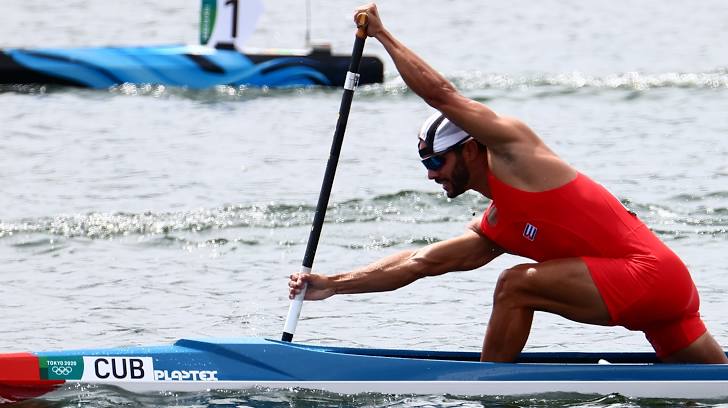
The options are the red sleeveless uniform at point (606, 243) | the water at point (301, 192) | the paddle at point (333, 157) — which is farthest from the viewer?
the water at point (301, 192)

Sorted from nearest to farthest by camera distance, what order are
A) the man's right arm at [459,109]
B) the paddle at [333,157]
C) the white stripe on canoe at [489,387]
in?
1. the man's right arm at [459,109]
2. the white stripe on canoe at [489,387]
3. the paddle at [333,157]

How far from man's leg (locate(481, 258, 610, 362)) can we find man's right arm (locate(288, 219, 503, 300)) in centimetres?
53

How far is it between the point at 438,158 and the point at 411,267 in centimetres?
85

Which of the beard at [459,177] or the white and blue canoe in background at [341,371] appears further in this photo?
the white and blue canoe in background at [341,371]

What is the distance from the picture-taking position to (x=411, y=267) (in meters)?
8.51

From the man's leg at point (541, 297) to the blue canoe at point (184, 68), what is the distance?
48.4ft

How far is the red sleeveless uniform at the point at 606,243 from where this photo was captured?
25.4 feet

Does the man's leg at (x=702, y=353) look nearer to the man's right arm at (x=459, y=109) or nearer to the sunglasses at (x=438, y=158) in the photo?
the man's right arm at (x=459, y=109)

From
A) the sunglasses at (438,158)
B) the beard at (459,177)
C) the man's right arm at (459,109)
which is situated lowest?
the beard at (459,177)

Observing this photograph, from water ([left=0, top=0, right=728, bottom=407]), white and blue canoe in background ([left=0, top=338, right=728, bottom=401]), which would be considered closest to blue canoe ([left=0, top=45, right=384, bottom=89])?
water ([left=0, top=0, right=728, bottom=407])

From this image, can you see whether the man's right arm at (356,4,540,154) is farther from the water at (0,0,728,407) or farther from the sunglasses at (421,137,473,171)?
the water at (0,0,728,407)

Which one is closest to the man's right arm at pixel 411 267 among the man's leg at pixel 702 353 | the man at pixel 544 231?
the man at pixel 544 231

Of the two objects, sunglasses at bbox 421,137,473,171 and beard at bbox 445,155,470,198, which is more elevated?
sunglasses at bbox 421,137,473,171

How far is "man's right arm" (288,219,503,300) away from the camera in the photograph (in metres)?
8.36
